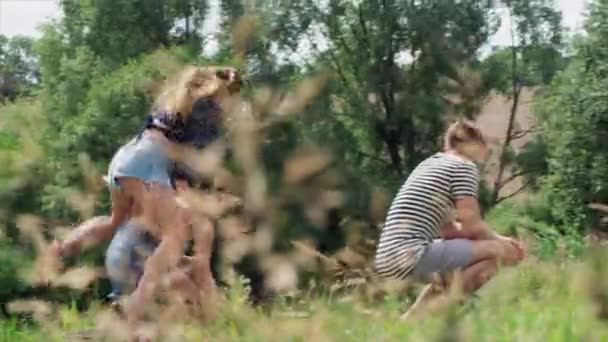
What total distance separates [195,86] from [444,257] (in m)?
2.55

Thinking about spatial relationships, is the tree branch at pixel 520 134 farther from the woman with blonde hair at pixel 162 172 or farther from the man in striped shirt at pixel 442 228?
the woman with blonde hair at pixel 162 172

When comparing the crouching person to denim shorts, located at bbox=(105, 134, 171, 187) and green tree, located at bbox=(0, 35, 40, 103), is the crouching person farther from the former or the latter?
green tree, located at bbox=(0, 35, 40, 103)

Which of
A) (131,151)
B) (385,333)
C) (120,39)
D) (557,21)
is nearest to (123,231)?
(131,151)

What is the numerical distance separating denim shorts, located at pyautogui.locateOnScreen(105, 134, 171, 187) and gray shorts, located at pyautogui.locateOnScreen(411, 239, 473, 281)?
1.74m

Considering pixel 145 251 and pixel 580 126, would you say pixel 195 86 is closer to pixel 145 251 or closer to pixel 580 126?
pixel 145 251

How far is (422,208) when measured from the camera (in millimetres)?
5926

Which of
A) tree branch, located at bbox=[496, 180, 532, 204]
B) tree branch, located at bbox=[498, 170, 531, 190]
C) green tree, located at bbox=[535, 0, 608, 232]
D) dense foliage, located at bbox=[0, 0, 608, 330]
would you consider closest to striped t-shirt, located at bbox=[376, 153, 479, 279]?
dense foliage, located at bbox=[0, 0, 608, 330]

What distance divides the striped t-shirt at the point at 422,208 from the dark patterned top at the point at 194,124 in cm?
166

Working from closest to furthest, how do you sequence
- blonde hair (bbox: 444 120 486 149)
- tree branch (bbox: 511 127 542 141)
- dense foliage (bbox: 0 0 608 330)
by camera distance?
1. blonde hair (bbox: 444 120 486 149)
2. dense foliage (bbox: 0 0 608 330)
3. tree branch (bbox: 511 127 542 141)

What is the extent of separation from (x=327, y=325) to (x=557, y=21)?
17756mm

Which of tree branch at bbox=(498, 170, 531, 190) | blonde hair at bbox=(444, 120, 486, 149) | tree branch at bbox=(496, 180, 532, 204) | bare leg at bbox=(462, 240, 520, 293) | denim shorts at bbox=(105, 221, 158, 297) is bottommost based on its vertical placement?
tree branch at bbox=(496, 180, 532, 204)

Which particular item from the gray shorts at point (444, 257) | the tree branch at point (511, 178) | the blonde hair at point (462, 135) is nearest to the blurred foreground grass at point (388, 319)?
the gray shorts at point (444, 257)

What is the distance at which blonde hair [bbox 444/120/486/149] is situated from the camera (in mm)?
6082

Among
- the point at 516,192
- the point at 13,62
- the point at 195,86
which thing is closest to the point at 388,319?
the point at 195,86
